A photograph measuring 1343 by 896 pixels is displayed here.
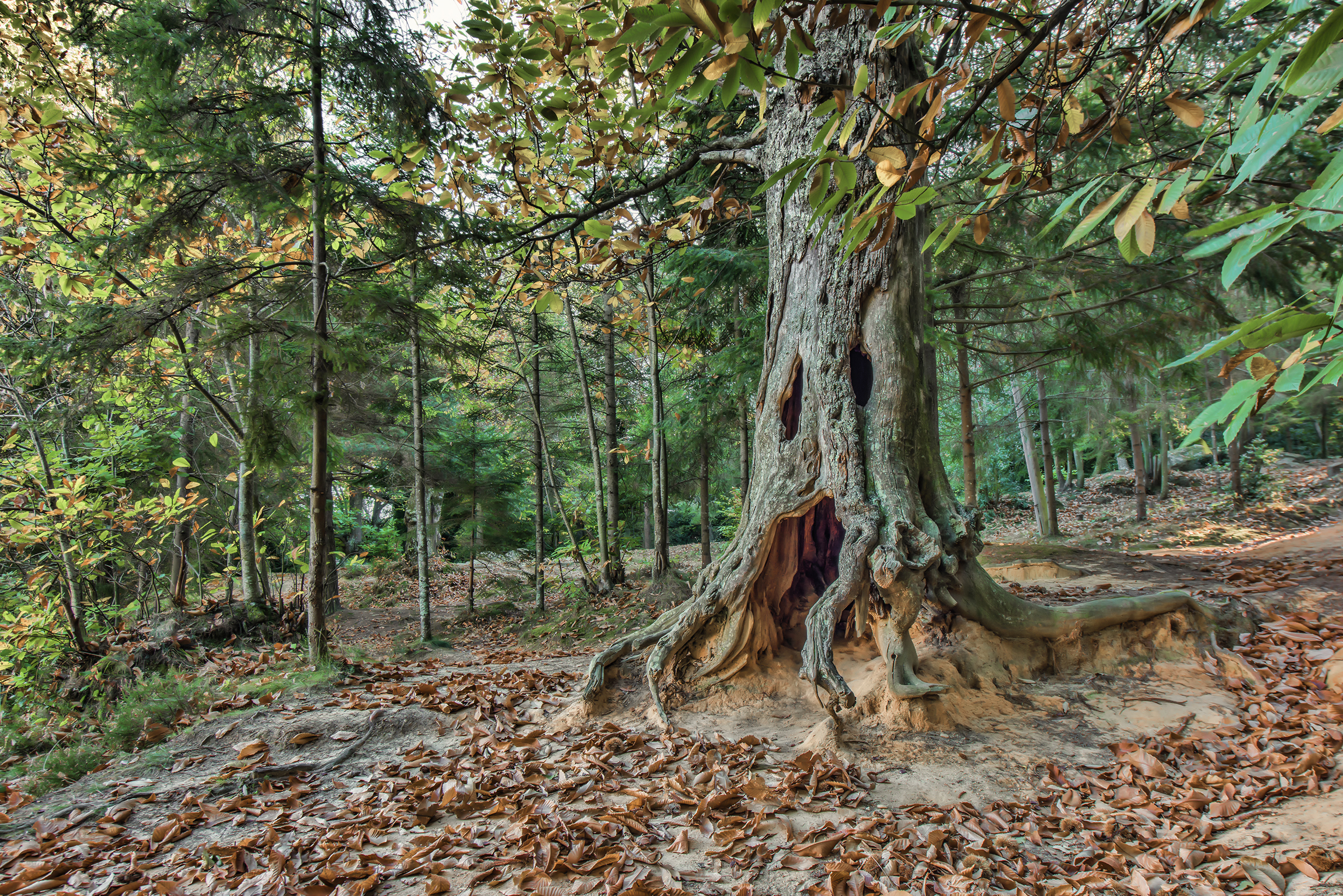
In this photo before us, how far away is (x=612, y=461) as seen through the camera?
1123 centimetres

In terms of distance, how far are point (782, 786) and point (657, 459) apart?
25.0ft

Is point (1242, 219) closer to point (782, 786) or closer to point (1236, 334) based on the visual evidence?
point (1236, 334)

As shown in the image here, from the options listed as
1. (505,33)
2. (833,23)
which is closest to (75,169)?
(505,33)

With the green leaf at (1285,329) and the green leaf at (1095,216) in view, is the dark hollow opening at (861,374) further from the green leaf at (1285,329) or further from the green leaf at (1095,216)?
the green leaf at (1285,329)

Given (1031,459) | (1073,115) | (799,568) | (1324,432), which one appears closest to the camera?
(1073,115)

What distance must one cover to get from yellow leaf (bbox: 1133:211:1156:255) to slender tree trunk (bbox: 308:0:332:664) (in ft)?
18.0

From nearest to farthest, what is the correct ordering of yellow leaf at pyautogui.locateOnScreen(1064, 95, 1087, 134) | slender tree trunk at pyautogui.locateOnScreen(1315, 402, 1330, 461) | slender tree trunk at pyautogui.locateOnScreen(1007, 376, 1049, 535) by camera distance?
1. yellow leaf at pyautogui.locateOnScreen(1064, 95, 1087, 134)
2. slender tree trunk at pyautogui.locateOnScreen(1007, 376, 1049, 535)
3. slender tree trunk at pyautogui.locateOnScreen(1315, 402, 1330, 461)

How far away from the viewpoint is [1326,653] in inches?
152

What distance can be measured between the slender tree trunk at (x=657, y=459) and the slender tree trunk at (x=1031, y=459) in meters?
8.29

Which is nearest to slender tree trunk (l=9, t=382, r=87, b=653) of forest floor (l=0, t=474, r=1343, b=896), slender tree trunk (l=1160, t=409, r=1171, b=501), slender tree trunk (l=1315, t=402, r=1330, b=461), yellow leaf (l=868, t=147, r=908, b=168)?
forest floor (l=0, t=474, r=1343, b=896)

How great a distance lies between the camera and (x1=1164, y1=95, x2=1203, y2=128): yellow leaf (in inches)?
52.3

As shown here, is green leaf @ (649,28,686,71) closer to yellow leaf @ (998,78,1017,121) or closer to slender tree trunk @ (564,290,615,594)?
yellow leaf @ (998,78,1017,121)

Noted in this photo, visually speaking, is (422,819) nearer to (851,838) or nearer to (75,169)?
(851,838)

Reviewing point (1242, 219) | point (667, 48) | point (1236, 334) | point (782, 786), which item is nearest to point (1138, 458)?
point (782, 786)
